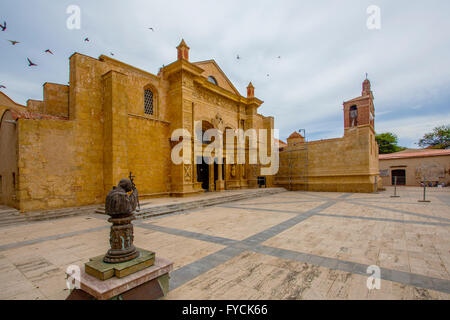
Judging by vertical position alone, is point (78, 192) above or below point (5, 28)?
below

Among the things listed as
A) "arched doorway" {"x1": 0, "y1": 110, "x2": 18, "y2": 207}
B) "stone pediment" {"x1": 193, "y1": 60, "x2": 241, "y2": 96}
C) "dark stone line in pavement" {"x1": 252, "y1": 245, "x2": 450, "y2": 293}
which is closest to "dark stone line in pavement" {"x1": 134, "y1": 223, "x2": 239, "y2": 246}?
"dark stone line in pavement" {"x1": 252, "y1": 245, "x2": 450, "y2": 293}

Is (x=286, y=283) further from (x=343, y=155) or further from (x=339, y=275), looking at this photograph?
(x=343, y=155)

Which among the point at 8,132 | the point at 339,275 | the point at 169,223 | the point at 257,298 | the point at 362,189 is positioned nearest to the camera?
the point at 257,298

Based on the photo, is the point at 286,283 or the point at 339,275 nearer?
the point at 286,283

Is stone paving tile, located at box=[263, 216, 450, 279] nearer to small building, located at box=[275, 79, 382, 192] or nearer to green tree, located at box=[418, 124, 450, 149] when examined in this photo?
small building, located at box=[275, 79, 382, 192]

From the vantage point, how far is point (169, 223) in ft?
23.8

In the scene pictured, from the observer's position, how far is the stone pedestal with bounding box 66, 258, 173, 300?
2192 millimetres

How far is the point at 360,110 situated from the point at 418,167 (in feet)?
31.5

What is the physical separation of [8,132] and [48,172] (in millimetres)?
3332

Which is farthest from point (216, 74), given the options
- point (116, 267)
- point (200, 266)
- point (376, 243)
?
point (116, 267)

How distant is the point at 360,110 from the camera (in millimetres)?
27656

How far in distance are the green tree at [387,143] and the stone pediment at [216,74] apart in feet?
119

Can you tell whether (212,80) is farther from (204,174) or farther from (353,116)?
(353,116)


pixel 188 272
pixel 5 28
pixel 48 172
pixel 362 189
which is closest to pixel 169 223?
pixel 188 272
